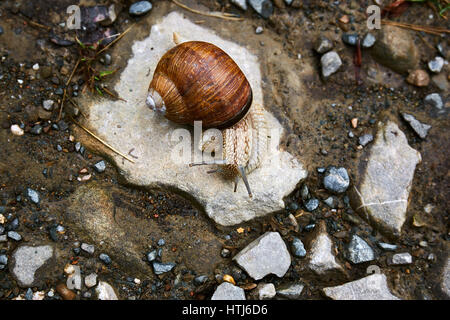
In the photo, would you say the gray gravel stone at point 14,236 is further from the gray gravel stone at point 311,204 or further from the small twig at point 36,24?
the gray gravel stone at point 311,204

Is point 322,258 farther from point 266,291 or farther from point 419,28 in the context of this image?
point 419,28

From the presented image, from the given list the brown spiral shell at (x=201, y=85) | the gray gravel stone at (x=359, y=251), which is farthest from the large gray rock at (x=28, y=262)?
the gray gravel stone at (x=359, y=251)

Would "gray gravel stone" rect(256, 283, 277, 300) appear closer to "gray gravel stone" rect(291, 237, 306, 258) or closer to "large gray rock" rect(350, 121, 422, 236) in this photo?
"gray gravel stone" rect(291, 237, 306, 258)

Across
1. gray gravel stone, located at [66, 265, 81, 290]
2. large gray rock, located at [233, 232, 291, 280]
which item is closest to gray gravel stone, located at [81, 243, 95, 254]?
gray gravel stone, located at [66, 265, 81, 290]

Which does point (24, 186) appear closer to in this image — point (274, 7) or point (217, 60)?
point (217, 60)

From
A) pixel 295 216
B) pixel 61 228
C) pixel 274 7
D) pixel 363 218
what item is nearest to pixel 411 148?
pixel 363 218
